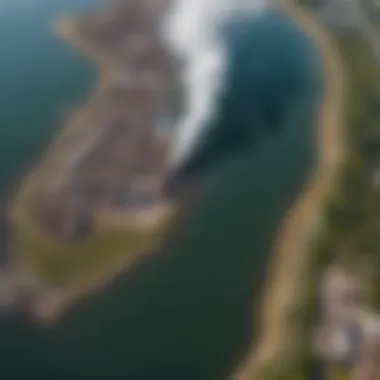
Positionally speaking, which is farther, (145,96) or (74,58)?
(74,58)

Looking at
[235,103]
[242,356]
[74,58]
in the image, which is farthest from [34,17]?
[242,356]

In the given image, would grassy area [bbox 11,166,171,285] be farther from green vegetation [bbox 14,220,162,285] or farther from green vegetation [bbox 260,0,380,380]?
green vegetation [bbox 260,0,380,380]

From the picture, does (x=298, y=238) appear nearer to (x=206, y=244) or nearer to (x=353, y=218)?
(x=353, y=218)

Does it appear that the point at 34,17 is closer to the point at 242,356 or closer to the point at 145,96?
the point at 145,96

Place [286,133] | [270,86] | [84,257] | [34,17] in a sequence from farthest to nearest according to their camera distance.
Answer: [34,17], [270,86], [286,133], [84,257]

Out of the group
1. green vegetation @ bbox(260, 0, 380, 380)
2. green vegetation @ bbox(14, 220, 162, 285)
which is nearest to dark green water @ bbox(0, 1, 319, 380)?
green vegetation @ bbox(14, 220, 162, 285)

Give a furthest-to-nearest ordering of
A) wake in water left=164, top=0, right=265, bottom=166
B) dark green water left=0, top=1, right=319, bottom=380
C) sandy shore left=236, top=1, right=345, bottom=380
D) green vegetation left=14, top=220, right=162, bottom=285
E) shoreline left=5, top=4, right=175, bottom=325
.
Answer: wake in water left=164, top=0, right=265, bottom=166 < green vegetation left=14, top=220, right=162, bottom=285 < shoreline left=5, top=4, right=175, bottom=325 < sandy shore left=236, top=1, right=345, bottom=380 < dark green water left=0, top=1, right=319, bottom=380

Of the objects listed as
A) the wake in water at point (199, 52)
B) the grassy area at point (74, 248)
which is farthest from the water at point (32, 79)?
the wake in water at point (199, 52)
